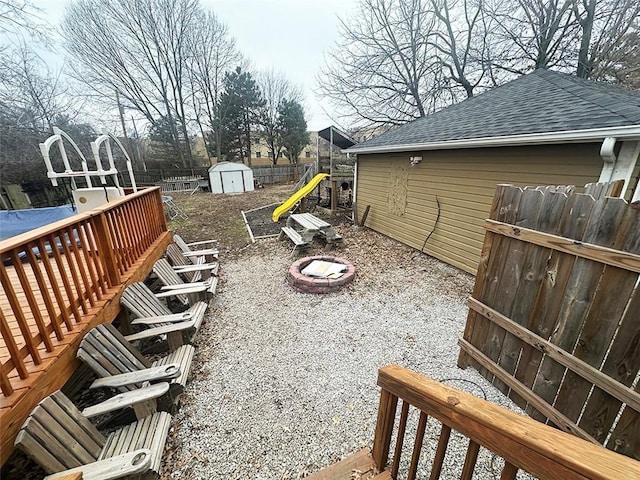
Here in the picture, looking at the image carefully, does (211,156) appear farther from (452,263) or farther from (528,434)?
(528,434)

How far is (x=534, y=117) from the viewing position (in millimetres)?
4273

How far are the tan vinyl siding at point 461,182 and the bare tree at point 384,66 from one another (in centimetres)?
658

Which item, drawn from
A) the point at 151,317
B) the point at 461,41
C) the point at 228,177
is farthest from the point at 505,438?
the point at 228,177

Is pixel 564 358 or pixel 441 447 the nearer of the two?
pixel 441 447

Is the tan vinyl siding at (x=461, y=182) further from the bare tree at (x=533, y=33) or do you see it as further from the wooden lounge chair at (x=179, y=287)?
the bare tree at (x=533, y=33)

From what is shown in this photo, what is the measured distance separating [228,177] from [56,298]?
1564 centimetres

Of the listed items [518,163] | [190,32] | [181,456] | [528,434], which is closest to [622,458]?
[528,434]

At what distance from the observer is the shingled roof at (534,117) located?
3370mm

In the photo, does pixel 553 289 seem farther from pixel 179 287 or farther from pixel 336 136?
pixel 336 136

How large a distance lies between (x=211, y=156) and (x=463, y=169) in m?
23.9

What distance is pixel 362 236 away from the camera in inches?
297

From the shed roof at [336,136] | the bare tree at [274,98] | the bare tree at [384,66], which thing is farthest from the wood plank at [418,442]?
the bare tree at [274,98]

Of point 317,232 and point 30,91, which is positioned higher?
point 30,91

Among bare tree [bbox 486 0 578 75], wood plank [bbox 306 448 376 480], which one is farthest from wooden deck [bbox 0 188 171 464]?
bare tree [bbox 486 0 578 75]
